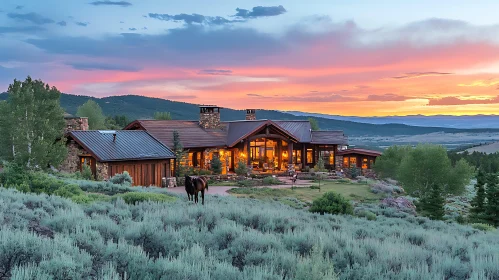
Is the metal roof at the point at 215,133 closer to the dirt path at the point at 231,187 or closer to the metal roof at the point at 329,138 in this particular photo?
the metal roof at the point at 329,138

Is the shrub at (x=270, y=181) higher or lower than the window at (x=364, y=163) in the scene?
lower

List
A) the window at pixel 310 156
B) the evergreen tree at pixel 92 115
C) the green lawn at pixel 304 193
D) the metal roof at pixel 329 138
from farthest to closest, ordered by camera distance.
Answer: the evergreen tree at pixel 92 115, the window at pixel 310 156, the metal roof at pixel 329 138, the green lawn at pixel 304 193

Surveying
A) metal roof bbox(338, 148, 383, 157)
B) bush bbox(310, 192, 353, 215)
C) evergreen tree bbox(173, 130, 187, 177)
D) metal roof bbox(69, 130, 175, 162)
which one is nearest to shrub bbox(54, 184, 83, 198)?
bush bbox(310, 192, 353, 215)

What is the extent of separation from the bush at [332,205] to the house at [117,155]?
17.0 m

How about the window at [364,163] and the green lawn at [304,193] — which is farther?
the window at [364,163]

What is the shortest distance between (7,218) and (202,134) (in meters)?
31.2

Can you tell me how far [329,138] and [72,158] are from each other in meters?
27.8

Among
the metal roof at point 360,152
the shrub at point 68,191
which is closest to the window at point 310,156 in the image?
the metal roof at point 360,152

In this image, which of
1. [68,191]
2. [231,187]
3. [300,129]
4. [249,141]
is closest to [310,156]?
[300,129]

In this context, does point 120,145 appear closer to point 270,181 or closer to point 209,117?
point 209,117

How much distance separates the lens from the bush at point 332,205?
16.9 m

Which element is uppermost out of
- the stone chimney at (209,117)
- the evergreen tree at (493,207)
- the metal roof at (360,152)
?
the stone chimney at (209,117)

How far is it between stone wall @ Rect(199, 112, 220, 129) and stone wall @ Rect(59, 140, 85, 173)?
1396 centimetres

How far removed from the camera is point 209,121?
41719 mm
